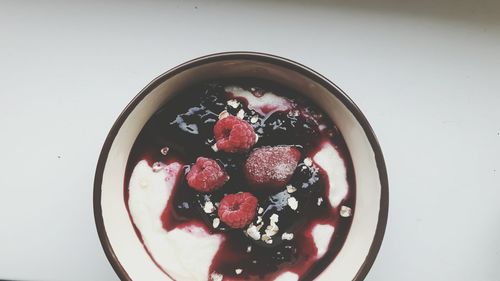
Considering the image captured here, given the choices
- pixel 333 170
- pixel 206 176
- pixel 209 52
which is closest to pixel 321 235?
pixel 333 170

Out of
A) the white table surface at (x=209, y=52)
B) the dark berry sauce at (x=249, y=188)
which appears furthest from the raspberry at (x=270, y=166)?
the white table surface at (x=209, y=52)

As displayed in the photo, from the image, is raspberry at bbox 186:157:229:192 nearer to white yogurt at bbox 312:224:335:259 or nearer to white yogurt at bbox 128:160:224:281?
white yogurt at bbox 128:160:224:281

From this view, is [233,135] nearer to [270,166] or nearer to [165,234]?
[270,166]

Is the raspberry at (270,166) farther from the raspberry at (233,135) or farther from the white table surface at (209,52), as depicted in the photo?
the white table surface at (209,52)

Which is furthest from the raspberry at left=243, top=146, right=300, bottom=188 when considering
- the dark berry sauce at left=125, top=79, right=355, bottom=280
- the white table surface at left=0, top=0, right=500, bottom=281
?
the white table surface at left=0, top=0, right=500, bottom=281
